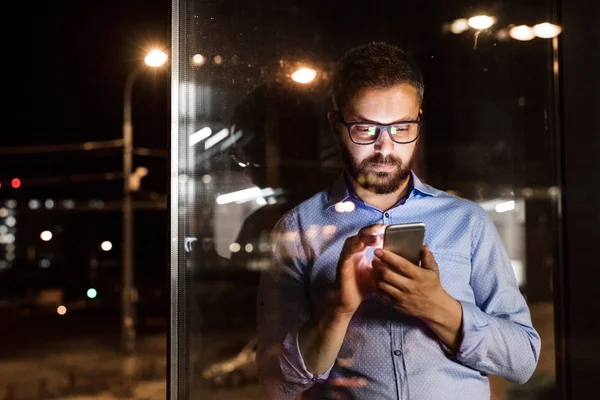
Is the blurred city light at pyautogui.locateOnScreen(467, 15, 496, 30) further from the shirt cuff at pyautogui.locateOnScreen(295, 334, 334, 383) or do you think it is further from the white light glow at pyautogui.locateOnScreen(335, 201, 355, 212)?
the shirt cuff at pyautogui.locateOnScreen(295, 334, 334, 383)

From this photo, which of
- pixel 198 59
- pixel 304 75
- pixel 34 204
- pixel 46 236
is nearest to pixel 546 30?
pixel 304 75

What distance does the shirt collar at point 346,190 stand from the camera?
239 centimetres

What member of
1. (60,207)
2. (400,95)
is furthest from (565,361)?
(60,207)

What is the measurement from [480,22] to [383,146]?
632mm

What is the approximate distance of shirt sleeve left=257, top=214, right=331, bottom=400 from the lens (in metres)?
2.36

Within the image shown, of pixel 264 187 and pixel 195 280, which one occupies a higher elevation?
pixel 264 187

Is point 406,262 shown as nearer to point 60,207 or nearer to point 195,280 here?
point 195,280

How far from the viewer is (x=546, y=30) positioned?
8.30 ft

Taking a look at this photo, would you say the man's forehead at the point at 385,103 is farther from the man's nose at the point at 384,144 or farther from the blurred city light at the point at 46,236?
the blurred city light at the point at 46,236

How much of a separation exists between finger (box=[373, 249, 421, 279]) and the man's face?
0.26 m

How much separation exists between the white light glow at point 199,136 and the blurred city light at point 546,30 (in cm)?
128

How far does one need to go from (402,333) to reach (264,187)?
2.46 ft

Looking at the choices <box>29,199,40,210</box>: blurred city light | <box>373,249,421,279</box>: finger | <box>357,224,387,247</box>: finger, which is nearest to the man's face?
<box>357,224,387,247</box>: finger

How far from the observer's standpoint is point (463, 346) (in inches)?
90.2
